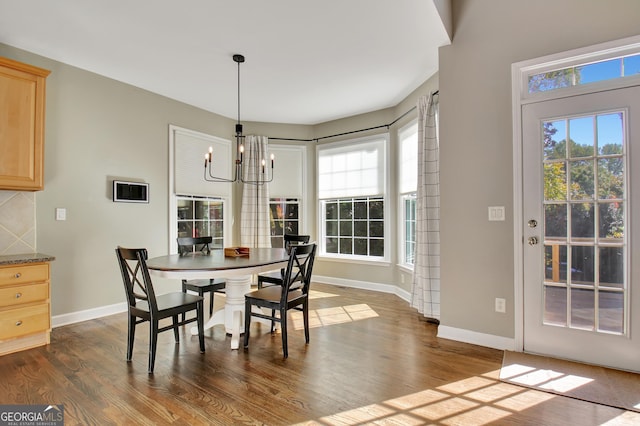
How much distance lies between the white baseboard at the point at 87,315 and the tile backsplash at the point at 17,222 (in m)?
0.76

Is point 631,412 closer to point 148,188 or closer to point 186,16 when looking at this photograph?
point 186,16

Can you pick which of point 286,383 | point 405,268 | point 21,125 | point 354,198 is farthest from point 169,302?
point 354,198

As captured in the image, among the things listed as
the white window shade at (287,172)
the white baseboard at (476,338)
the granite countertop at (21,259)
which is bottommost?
the white baseboard at (476,338)

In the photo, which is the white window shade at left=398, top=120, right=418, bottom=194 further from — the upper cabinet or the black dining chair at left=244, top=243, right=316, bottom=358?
the upper cabinet

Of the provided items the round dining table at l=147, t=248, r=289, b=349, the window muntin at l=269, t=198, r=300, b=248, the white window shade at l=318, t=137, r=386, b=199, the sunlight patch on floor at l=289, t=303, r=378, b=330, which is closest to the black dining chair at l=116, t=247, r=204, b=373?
the round dining table at l=147, t=248, r=289, b=349

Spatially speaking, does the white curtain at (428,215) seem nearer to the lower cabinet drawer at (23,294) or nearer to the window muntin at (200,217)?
the window muntin at (200,217)

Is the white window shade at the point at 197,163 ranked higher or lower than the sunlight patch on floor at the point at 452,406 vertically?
higher

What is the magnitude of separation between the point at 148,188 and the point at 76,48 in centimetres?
165

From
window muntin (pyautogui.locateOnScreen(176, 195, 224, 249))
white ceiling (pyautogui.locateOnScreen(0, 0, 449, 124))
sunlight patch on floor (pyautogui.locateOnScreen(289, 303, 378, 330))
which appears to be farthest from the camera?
window muntin (pyautogui.locateOnScreen(176, 195, 224, 249))

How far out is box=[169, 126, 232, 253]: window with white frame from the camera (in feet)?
14.8

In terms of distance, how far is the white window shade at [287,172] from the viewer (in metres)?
5.60

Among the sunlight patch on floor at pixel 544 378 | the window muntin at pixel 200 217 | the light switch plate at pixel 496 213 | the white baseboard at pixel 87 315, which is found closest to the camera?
the sunlight patch on floor at pixel 544 378

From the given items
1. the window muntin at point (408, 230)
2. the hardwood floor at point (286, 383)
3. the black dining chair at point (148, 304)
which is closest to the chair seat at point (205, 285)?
the black dining chair at point (148, 304)

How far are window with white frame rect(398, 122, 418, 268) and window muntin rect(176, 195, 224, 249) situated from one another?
2.81 metres
